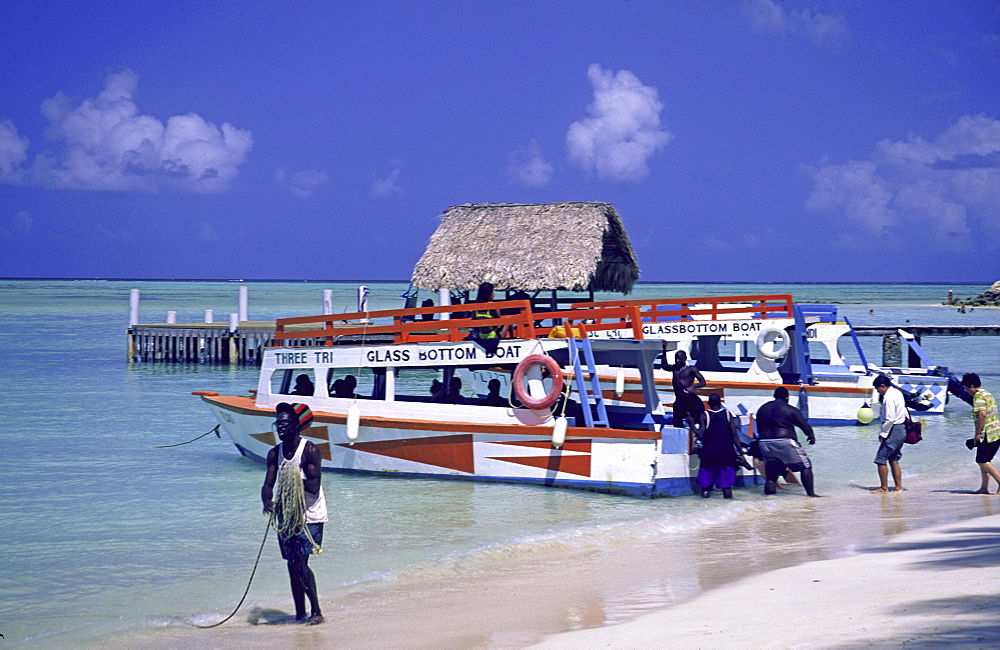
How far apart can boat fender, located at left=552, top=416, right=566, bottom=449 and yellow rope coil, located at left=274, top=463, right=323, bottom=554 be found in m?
5.25

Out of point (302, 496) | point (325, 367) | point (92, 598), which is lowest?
point (92, 598)

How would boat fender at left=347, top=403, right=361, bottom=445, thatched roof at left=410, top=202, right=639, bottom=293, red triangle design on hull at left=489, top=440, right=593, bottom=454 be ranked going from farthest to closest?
1. thatched roof at left=410, top=202, right=639, bottom=293
2. boat fender at left=347, top=403, right=361, bottom=445
3. red triangle design on hull at left=489, top=440, right=593, bottom=454

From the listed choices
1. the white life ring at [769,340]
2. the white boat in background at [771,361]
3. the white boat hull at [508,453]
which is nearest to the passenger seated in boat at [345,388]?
the white boat hull at [508,453]

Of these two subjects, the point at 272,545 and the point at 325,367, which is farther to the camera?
the point at 325,367

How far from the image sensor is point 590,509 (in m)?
12.2

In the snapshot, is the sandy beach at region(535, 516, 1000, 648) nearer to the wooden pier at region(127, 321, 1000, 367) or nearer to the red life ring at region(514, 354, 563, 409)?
the red life ring at region(514, 354, 563, 409)

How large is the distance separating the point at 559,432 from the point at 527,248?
10.3m

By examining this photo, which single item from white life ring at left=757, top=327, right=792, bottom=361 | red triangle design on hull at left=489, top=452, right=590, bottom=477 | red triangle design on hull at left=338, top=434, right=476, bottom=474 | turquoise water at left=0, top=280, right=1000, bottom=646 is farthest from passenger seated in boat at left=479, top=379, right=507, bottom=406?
white life ring at left=757, top=327, right=792, bottom=361

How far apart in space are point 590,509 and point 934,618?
5.84m

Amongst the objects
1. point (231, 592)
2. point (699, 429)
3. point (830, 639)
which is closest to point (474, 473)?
point (699, 429)

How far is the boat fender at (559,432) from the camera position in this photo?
489 inches

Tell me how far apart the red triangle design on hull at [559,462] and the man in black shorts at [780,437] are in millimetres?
2169

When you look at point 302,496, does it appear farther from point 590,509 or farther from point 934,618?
point 590,509

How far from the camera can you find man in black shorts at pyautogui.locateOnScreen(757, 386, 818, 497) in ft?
40.0
